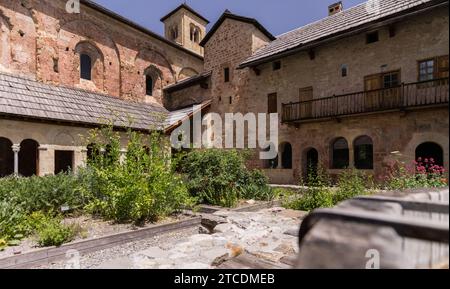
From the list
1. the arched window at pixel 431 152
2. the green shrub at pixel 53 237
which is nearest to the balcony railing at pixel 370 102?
the arched window at pixel 431 152

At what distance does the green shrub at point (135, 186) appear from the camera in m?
5.82

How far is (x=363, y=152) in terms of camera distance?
12.5 meters

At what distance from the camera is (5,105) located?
10625 millimetres

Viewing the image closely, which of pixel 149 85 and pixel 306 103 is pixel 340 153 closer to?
pixel 306 103

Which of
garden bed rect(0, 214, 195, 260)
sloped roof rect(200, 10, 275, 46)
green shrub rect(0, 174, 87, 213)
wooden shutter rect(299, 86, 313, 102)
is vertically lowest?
garden bed rect(0, 214, 195, 260)

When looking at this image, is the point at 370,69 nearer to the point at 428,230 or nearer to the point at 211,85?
the point at 211,85

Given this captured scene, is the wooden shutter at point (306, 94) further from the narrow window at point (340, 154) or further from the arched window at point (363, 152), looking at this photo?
the arched window at point (363, 152)

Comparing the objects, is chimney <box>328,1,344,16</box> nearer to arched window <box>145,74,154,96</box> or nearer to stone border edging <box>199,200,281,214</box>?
arched window <box>145,74,154,96</box>

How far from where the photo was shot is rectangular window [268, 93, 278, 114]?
1568 cm

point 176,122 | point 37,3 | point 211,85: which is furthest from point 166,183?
point 37,3

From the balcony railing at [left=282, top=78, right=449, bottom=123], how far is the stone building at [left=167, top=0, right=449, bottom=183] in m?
0.04

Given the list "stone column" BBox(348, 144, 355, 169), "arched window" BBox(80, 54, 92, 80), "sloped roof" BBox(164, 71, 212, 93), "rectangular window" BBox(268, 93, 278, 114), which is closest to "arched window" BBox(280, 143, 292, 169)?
"rectangular window" BBox(268, 93, 278, 114)
